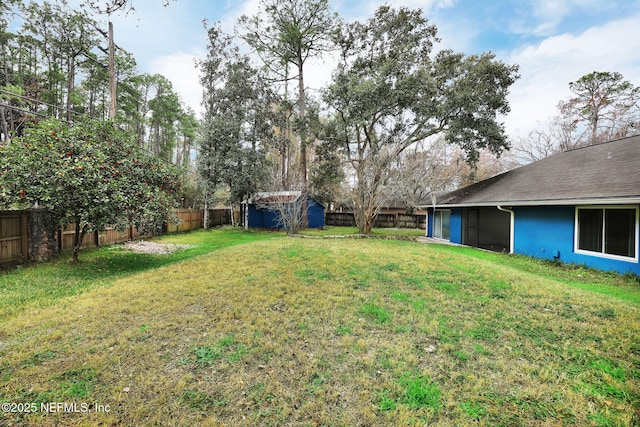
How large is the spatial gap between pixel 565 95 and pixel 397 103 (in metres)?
13.6

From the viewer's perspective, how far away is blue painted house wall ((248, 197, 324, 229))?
59.8 feet

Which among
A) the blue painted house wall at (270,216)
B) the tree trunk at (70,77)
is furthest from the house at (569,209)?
the tree trunk at (70,77)

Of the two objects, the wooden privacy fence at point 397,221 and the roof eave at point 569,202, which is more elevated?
the roof eave at point 569,202

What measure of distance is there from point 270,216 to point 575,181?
606 inches

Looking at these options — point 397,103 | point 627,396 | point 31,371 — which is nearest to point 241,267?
point 31,371

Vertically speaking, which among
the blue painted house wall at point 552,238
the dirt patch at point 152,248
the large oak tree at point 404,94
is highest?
the large oak tree at point 404,94

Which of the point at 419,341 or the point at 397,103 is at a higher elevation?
the point at 397,103

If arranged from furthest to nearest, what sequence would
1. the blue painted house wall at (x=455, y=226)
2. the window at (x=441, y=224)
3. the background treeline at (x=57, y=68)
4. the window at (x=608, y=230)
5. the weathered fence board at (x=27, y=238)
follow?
the background treeline at (x=57, y=68), the window at (x=441, y=224), the blue painted house wall at (x=455, y=226), the window at (x=608, y=230), the weathered fence board at (x=27, y=238)

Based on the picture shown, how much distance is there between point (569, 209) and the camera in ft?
24.1

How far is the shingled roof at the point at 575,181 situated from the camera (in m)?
6.32

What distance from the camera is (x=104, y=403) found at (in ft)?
6.47

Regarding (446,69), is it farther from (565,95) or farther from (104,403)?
(104,403)

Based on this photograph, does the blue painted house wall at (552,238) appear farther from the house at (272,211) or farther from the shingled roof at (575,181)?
the house at (272,211)

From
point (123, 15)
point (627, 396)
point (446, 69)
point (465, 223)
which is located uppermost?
point (446, 69)
